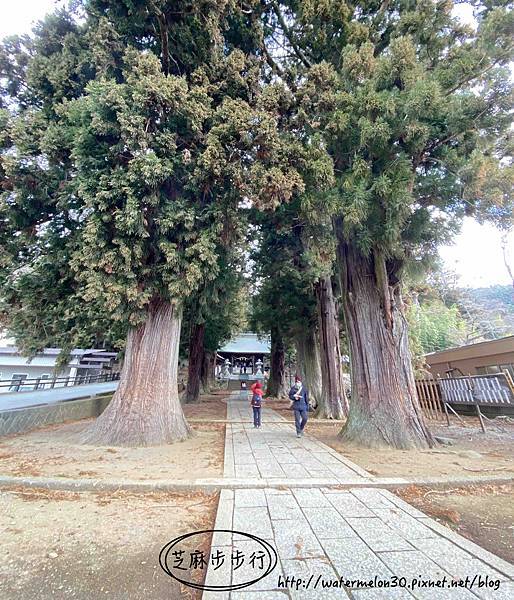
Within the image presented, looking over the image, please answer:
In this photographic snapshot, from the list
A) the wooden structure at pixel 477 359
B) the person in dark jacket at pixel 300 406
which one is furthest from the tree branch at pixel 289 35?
the wooden structure at pixel 477 359

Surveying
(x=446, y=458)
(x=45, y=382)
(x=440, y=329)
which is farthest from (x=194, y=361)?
(x=440, y=329)

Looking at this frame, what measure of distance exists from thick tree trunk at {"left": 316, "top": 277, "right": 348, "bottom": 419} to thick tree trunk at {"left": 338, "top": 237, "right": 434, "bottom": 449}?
13.9 ft

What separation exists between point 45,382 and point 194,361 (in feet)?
37.2

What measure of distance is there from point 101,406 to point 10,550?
390 inches

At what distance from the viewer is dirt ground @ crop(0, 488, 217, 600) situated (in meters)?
Answer: 2.00

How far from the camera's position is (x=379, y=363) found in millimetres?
6469

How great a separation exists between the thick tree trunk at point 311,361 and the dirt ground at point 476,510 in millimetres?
9975

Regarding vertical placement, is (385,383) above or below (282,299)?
below

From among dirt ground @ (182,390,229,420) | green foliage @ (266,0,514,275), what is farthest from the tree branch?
dirt ground @ (182,390,229,420)

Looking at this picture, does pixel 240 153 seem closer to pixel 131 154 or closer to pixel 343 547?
pixel 131 154

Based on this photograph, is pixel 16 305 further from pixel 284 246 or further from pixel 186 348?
pixel 186 348

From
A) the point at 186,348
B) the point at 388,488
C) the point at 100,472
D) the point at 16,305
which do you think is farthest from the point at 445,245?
the point at 186,348

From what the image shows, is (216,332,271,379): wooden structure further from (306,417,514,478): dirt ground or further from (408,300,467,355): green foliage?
(306,417,514,478): dirt ground

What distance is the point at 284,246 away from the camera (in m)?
11.5
